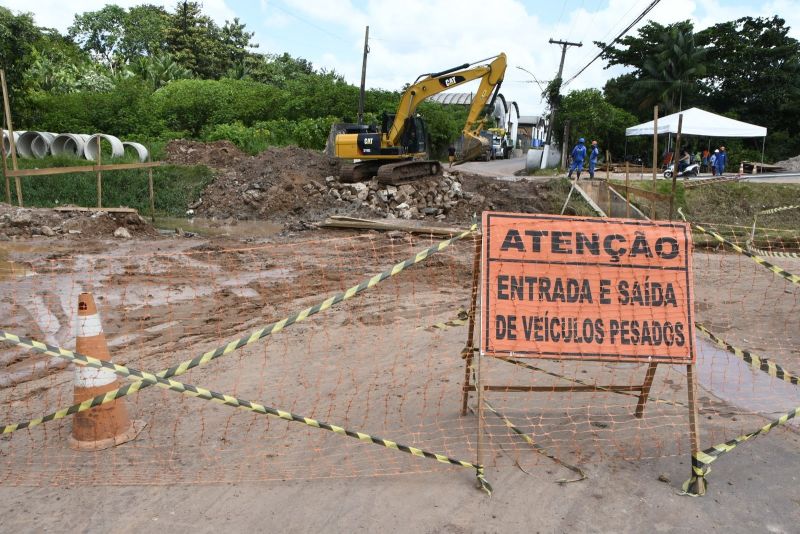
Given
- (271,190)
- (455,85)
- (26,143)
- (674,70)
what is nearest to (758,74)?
(674,70)

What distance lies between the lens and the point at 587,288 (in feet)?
13.2

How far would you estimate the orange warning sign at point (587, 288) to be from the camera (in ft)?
12.9

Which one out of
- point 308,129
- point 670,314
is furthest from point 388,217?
point 308,129

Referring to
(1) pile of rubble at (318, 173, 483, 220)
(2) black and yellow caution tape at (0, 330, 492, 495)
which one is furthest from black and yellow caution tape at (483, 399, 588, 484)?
(1) pile of rubble at (318, 173, 483, 220)

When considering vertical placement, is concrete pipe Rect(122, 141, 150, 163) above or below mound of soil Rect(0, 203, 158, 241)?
above

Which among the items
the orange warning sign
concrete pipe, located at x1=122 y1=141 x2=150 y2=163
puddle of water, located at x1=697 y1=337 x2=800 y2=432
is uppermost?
concrete pipe, located at x1=122 y1=141 x2=150 y2=163

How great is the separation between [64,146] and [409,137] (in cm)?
1427

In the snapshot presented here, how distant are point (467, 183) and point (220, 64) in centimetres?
4058

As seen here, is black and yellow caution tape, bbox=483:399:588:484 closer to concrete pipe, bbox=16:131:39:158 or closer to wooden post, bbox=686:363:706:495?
wooden post, bbox=686:363:706:495

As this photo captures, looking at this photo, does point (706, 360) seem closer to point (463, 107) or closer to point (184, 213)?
point (184, 213)

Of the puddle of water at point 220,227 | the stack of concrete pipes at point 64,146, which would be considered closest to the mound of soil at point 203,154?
the stack of concrete pipes at point 64,146

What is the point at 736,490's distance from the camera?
12.4 feet

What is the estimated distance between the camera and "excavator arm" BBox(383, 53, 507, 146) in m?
19.1

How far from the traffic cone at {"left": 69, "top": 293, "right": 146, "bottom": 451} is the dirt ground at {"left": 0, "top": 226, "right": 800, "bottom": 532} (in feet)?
0.51
